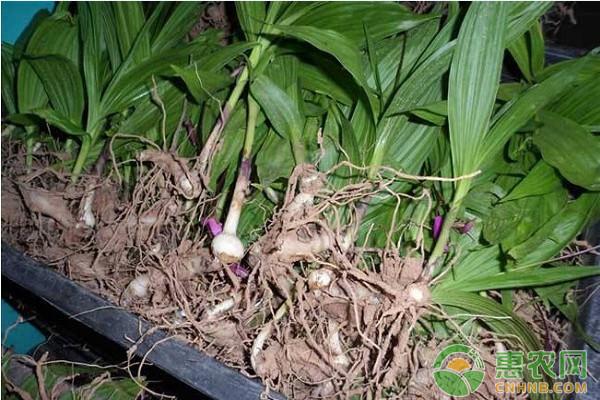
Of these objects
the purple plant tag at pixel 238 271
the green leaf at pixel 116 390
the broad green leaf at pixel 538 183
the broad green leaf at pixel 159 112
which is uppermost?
the broad green leaf at pixel 159 112

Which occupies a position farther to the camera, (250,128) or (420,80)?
(250,128)

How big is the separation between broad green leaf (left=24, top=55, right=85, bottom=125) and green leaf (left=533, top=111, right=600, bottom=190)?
83 centimetres

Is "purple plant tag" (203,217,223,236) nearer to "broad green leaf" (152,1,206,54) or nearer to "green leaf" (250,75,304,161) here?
"green leaf" (250,75,304,161)

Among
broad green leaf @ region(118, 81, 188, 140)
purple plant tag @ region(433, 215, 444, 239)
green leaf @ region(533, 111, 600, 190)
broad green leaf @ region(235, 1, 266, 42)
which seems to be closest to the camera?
green leaf @ region(533, 111, 600, 190)

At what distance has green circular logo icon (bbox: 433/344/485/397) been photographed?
626 millimetres

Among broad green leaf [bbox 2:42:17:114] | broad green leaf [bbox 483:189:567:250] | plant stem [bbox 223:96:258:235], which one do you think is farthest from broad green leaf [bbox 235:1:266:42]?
broad green leaf [bbox 2:42:17:114]

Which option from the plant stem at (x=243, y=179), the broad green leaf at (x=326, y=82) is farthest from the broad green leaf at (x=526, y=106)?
the plant stem at (x=243, y=179)

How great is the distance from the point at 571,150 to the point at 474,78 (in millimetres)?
141

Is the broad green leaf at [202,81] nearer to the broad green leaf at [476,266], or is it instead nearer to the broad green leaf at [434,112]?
the broad green leaf at [434,112]

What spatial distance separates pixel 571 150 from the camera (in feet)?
1.94

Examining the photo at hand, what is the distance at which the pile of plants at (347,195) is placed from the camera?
0.62 metres

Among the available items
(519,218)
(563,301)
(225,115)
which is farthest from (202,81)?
(563,301)

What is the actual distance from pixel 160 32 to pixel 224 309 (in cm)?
56

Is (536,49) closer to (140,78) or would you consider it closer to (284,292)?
(284,292)
